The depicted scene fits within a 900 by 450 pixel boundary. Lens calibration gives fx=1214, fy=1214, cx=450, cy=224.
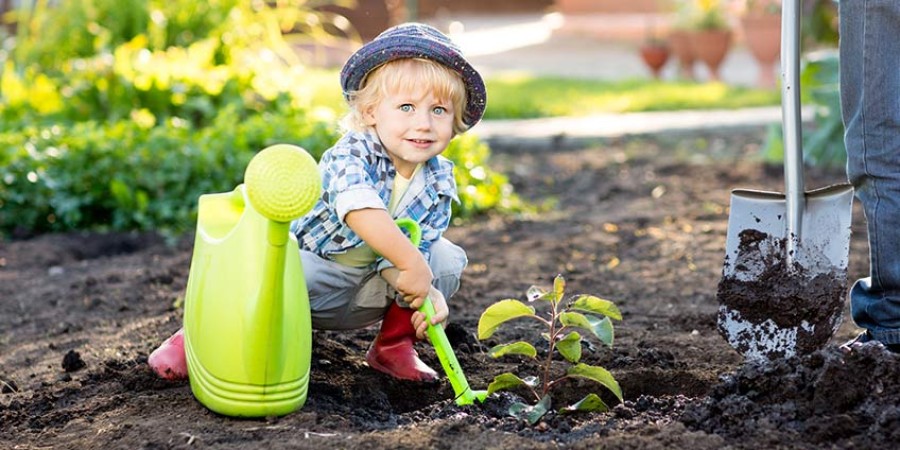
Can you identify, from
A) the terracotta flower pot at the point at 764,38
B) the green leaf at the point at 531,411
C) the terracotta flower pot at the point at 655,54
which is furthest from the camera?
the terracotta flower pot at the point at 655,54

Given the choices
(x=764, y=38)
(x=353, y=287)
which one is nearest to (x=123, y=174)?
(x=353, y=287)

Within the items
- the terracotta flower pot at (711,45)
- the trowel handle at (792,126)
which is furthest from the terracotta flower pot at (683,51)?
the trowel handle at (792,126)

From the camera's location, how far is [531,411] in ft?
7.71

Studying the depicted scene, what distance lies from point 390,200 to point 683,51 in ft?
28.3

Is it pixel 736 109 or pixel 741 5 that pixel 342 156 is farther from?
pixel 741 5

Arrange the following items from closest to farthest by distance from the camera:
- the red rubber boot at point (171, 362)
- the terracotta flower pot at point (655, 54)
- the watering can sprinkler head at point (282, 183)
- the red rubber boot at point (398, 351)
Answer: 1. the watering can sprinkler head at point (282, 183)
2. the red rubber boot at point (171, 362)
3. the red rubber boot at point (398, 351)
4. the terracotta flower pot at point (655, 54)

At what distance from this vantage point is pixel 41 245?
4523 mm

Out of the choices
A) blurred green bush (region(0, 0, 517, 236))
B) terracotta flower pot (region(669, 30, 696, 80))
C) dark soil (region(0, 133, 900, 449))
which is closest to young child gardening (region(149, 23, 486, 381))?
dark soil (region(0, 133, 900, 449))

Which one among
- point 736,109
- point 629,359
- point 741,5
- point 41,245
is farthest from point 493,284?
point 741,5

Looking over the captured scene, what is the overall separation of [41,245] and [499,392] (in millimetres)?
2529

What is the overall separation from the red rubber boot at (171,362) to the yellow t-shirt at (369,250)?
1.34ft

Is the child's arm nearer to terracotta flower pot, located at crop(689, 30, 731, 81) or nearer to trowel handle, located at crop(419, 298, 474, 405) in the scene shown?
trowel handle, located at crop(419, 298, 474, 405)

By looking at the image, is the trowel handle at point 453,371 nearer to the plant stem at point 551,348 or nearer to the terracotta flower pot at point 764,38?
the plant stem at point 551,348

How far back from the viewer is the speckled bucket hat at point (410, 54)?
256 cm
